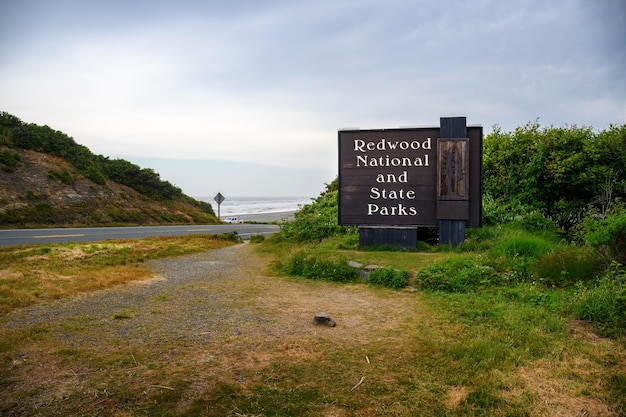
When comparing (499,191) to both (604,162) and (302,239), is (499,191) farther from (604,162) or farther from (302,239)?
(302,239)

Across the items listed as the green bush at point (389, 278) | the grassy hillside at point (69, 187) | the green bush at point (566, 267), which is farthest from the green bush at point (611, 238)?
the grassy hillside at point (69, 187)

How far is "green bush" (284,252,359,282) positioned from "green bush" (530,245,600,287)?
354cm

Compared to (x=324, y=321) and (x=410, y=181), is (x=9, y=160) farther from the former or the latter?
(x=324, y=321)

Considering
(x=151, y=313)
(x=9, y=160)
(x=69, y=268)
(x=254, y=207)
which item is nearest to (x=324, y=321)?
(x=151, y=313)

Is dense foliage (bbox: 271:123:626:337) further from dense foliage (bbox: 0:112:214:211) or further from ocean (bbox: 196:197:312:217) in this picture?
ocean (bbox: 196:197:312:217)

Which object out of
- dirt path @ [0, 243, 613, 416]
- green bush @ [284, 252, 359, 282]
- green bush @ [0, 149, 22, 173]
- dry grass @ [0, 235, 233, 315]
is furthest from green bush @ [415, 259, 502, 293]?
green bush @ [0, 149, 22, 173]

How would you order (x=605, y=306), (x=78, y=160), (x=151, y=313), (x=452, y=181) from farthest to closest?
(x=78, y=160) → (x=452, y=181) → (x=151, y=313) → (x=605, y=306)

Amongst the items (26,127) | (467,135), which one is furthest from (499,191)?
(26,127)

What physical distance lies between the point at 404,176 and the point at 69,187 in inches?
899

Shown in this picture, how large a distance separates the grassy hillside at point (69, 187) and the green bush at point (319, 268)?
17.2m

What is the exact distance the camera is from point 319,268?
370 inches

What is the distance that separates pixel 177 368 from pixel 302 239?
34.5ft

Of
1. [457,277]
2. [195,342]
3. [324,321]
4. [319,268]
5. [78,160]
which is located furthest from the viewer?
[78,160]

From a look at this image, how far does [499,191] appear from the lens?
15148mm
